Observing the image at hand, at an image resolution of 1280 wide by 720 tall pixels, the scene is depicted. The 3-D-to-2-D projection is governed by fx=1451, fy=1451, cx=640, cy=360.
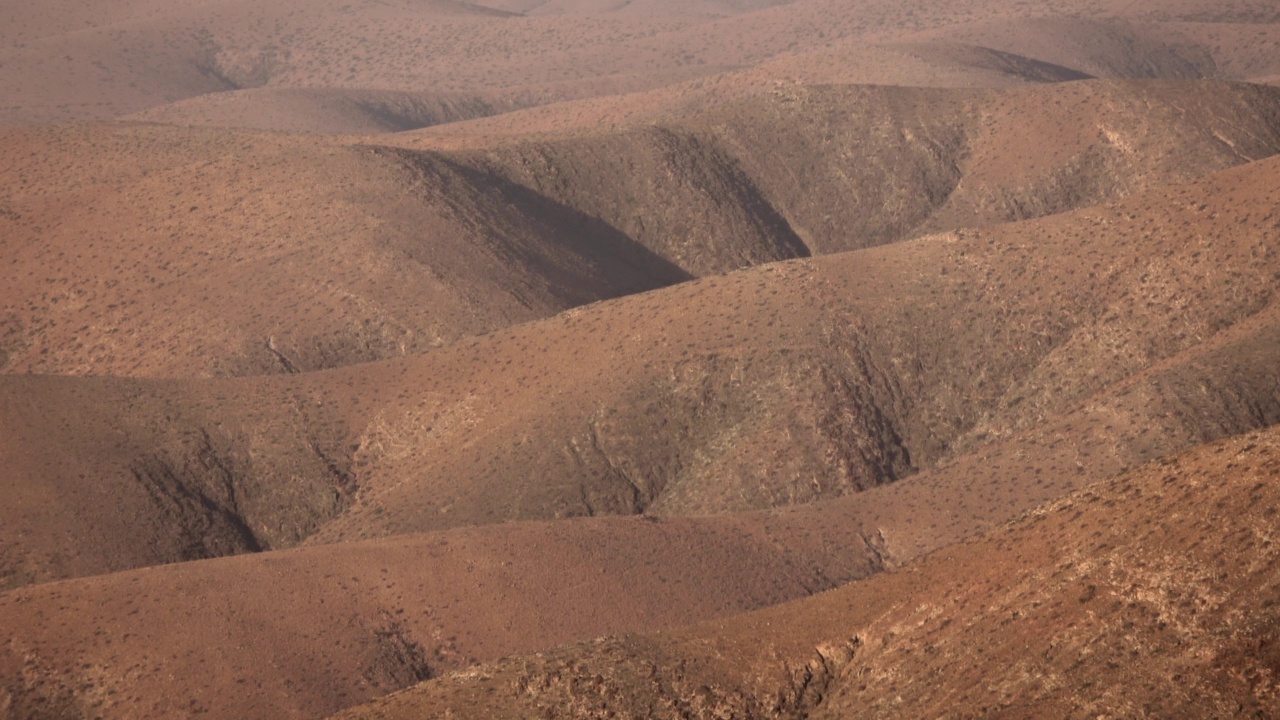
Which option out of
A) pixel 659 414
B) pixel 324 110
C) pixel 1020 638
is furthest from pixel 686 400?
pixel 324 110

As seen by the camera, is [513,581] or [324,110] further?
[324,110]

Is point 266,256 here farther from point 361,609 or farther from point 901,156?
point 901,156

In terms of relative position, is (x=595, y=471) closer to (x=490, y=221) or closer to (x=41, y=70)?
(x=490, y=221)

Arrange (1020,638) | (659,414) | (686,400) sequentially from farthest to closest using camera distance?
(686,400) → (659,414) → (1020,638)

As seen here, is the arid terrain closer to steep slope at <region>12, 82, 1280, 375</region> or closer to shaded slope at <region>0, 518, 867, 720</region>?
shaded slope at <region>0, 518, 867, 720</region>

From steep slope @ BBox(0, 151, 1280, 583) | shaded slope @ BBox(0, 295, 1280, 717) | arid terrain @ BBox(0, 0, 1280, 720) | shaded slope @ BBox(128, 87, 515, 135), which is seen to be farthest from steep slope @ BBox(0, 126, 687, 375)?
shaded slope @ BBox(128, 87, 515, 135)

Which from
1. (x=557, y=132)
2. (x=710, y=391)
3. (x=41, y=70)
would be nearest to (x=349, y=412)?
(x=710, y=391)
